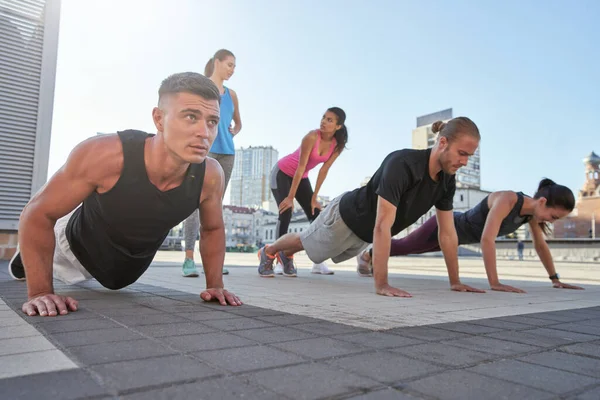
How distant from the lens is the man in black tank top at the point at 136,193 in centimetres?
228

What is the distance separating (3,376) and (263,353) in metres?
0.71

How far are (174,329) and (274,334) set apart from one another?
417 millimetres

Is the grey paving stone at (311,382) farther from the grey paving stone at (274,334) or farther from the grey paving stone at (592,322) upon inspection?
the grey paving stone at (592,322)

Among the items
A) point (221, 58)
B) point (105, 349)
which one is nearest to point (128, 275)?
point (105, 349)

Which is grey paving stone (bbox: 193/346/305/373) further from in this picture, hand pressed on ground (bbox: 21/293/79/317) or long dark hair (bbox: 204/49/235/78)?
long dark hair (bbox: 204/49/235/78)

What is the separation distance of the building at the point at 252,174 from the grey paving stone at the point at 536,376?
432 feet

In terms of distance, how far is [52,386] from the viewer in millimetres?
1061

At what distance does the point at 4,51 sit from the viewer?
759 centimetres

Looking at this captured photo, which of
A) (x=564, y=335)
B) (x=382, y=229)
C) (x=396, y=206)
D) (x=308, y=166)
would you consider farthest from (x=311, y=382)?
(x=308, y=166)

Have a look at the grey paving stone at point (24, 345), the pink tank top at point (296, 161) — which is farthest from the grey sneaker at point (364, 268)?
the grey paving stone at point (24, 345)

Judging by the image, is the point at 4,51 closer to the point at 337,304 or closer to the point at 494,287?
the point at 337,304

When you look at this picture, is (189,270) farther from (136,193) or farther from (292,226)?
(292,226)

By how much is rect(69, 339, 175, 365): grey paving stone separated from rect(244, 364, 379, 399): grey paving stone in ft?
1.34

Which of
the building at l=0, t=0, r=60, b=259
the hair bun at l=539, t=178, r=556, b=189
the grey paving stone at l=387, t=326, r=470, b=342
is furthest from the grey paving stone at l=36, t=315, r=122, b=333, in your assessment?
the building at l=0, t=0, r=60, b=259
